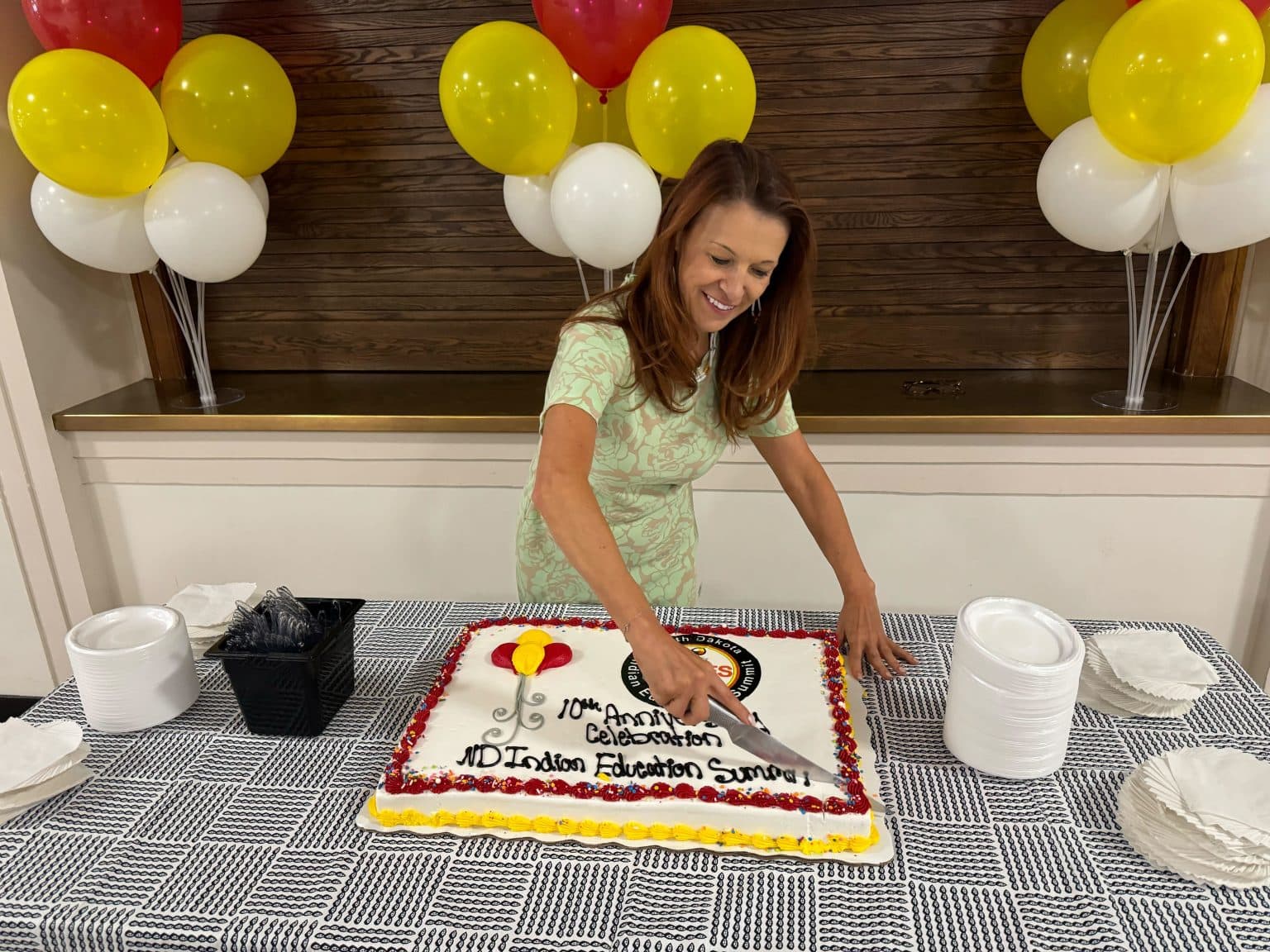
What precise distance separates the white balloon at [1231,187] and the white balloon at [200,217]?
2.12 m

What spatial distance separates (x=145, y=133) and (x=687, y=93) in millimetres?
1234

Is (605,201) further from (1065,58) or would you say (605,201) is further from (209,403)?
(209,403)

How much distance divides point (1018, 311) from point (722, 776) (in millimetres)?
1956

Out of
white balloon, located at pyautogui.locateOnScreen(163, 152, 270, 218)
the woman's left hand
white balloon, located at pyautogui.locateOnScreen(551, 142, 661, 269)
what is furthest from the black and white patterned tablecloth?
white balloon, located at pyautogui.locateOnScreen(163, 152, 270, 218)

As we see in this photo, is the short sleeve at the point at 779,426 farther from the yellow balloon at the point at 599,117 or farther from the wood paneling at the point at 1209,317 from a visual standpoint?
the wood paneling at the point at 1209,317

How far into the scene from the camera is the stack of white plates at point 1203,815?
83 cm

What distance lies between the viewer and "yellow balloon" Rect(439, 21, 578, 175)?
1.83 metres

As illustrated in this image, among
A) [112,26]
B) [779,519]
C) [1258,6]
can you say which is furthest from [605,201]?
[1258,6]

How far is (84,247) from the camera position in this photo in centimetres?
207

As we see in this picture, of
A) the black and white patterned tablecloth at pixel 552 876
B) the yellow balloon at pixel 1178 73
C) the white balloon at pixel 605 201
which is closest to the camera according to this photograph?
the black and white patterned tablecloth at pixel 552 876

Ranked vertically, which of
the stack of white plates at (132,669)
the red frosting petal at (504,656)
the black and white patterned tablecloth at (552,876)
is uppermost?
the stack of white plates at (132,669)

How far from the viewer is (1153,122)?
169 centimetres

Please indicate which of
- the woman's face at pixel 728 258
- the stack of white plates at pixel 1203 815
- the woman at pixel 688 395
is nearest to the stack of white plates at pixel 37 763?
the woman at pixel 688 395

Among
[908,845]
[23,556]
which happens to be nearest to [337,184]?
[23,556]
